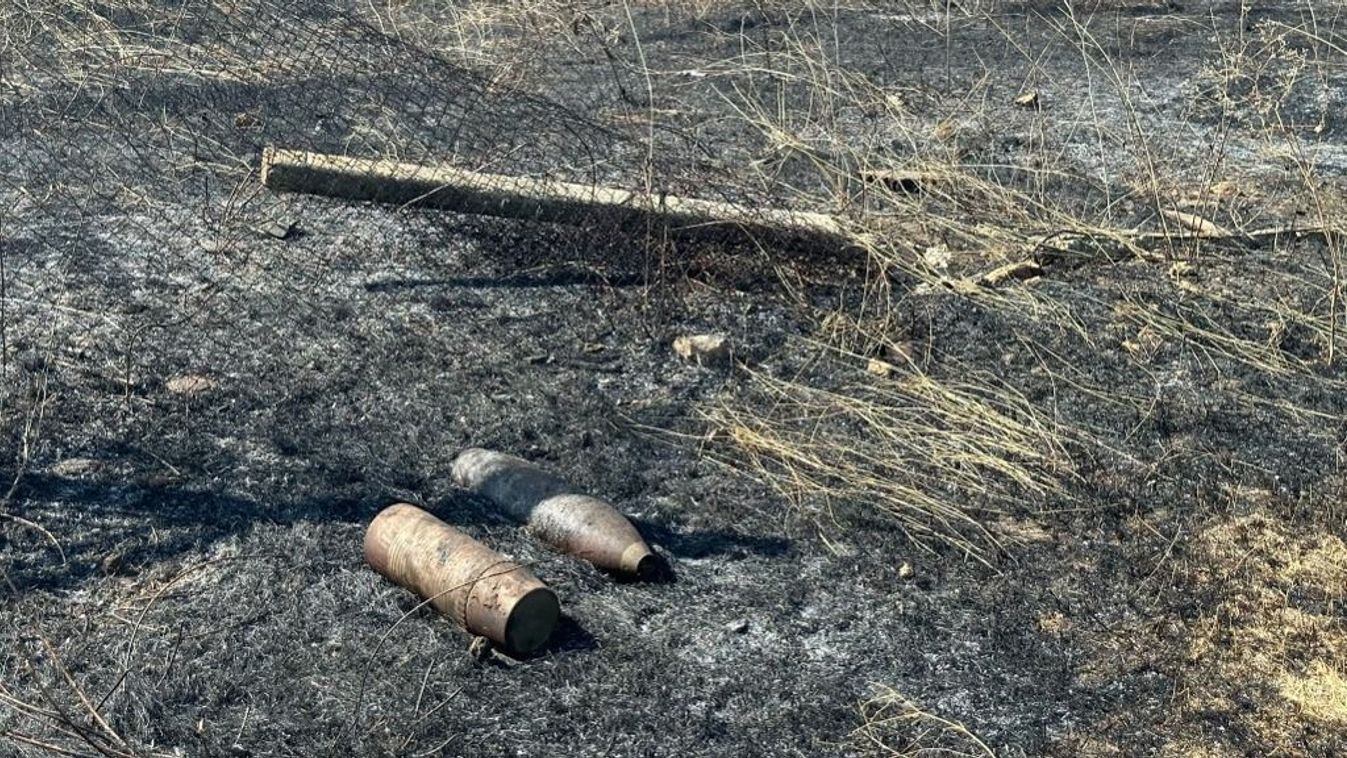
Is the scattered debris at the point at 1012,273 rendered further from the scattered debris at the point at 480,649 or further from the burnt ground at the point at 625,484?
the scattered debris at the point at 480,649

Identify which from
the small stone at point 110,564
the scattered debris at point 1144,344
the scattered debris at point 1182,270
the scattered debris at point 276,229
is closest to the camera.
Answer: the small stone at point 110,564

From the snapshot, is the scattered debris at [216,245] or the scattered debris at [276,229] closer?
the scattered debris at [216,245]

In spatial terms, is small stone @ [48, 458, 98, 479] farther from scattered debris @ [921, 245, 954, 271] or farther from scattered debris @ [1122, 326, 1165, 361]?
scattered debris @ [1122, 326, 1165, 361]

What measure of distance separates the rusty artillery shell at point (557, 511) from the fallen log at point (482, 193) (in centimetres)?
175

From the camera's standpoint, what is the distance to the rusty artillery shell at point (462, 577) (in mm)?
4191

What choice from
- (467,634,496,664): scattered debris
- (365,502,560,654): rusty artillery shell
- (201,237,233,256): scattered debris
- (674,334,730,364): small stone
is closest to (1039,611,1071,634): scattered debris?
(365,502,560,654): rusty artillery shell

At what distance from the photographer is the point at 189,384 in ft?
18.5

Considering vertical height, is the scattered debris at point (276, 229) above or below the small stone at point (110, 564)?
above

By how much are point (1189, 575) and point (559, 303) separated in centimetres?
282

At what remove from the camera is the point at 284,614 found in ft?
14.3

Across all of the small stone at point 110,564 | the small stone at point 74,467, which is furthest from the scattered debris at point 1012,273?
the small stone at point 110,564

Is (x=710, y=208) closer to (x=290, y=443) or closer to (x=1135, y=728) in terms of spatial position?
(x=290, y=443)

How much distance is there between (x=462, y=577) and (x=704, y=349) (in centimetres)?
207

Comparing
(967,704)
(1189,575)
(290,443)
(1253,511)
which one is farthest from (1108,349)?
(290,443)
